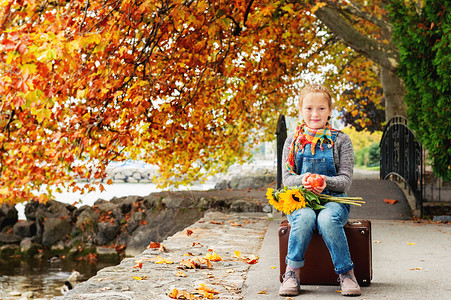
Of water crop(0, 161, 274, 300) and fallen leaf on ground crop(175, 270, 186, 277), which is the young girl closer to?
fallen leaf on ground crop(175, 270, 186, 277)

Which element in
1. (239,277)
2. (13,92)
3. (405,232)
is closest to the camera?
(239,277)

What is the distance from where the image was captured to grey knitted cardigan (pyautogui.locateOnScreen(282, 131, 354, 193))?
13.3 feet

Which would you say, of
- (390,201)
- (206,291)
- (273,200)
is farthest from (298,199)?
(390,201)

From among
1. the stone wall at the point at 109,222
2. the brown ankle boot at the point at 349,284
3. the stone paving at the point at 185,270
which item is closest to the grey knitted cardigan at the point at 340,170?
Answer: the brown ankle boot at the point at 349,284

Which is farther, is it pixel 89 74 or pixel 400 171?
pixel 400 171

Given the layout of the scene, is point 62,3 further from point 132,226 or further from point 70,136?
point 132,226

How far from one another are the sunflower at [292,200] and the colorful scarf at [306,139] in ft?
0.93

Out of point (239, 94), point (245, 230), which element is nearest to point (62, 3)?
point (245, 230)

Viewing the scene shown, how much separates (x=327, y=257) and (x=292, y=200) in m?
0.53

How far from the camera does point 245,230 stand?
296 inches

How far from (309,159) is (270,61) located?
8.01 m

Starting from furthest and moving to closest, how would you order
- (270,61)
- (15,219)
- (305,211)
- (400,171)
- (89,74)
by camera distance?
(15,219)
(270,61)
(400,171)
(89,74)
(305,211)

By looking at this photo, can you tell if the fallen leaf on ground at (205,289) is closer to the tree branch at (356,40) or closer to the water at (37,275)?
the water at (37,275)

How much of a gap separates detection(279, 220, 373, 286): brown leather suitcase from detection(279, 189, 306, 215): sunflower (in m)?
0.22
